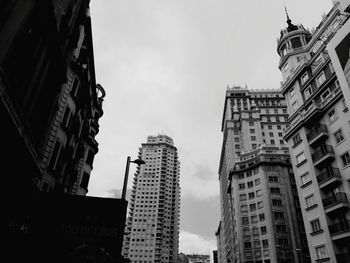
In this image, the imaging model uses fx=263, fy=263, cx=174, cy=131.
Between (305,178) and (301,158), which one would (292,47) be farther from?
(305,178)

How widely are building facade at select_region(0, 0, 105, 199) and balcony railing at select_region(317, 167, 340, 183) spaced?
2883 cm

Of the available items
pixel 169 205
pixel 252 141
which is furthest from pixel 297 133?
pixel 169 205

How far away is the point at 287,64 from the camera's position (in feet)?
155

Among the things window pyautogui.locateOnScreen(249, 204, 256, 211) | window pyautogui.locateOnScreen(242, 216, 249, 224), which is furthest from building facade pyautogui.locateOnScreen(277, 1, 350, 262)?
window pyautogui.locateOnScreen(242, 216, 249, 224)

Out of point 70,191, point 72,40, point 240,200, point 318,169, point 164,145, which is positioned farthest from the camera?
point 164,145

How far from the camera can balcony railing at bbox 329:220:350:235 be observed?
2899 centimetres

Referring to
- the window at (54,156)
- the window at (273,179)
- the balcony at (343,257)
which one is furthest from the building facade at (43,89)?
the window at (273,179)

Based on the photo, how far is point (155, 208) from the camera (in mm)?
169125

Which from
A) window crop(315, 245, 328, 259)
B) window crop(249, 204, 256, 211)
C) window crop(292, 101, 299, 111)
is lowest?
window crop(315, 245, 328, 259)

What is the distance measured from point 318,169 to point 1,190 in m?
35.6

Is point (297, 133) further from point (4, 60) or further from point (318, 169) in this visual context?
point (4, 60)

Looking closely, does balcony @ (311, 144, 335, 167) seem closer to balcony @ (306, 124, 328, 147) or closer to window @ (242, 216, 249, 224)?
balcony @ (306, 124, 328, 147)

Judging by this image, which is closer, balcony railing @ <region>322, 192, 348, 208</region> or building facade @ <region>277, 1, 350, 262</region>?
balcony railing @ <region>322, 192, 348, 208</region>

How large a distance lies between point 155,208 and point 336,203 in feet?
487
